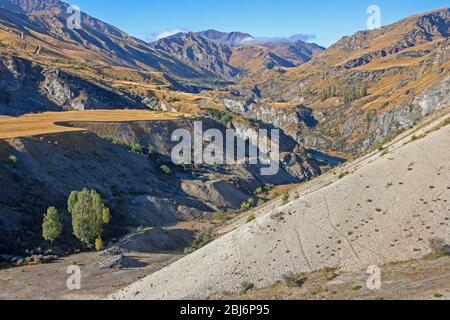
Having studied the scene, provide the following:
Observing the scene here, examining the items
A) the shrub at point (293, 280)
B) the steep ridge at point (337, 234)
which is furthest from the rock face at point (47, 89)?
the shrub at point (293, 280)

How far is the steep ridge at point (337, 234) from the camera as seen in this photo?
39.2 metres

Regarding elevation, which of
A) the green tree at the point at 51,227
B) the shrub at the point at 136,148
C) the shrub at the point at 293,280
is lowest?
the shrub at the point at 293,280

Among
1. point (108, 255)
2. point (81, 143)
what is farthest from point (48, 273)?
point (81, 143)

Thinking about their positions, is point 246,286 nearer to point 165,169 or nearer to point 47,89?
point 165,169

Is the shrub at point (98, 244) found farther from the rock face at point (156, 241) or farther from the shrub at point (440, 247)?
the shrub at point (440, 247)

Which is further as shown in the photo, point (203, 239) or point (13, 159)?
point (13, 159)

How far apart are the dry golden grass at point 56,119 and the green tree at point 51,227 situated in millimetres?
35983

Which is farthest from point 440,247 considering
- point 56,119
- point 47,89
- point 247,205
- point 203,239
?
point 47,89

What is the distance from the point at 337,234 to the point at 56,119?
119260mm

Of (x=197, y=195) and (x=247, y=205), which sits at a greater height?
(x=197, y=195)

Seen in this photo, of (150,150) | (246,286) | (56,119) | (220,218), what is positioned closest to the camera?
(246,286)

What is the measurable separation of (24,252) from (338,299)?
172 ft

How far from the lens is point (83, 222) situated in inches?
2933

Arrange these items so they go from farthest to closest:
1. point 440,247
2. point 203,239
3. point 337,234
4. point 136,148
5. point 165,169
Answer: point 136,148, point 165,169, point 203,239, point 337,234, point 440,247
